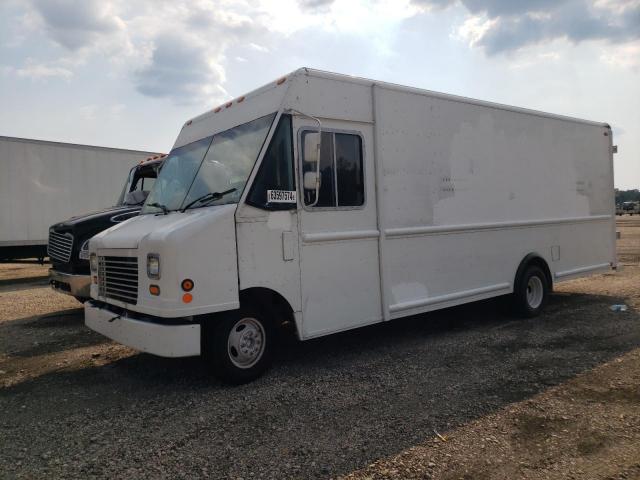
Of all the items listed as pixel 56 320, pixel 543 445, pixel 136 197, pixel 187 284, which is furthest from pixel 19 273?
pixel 543 445

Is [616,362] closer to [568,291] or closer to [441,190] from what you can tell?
[441,190]

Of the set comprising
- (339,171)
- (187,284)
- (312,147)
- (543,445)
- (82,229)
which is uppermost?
(312,147)

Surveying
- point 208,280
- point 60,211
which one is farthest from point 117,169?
point 208,280

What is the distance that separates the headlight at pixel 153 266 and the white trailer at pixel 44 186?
1040 cm

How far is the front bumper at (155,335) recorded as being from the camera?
436 cm

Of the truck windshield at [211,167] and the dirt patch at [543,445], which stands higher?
the truck windshield at [211,167]

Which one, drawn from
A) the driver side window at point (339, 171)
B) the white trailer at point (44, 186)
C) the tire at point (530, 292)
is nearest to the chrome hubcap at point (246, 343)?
the driver side window at point (339, 171)

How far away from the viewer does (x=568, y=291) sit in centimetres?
984

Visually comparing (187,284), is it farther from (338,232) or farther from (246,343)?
(338,232)

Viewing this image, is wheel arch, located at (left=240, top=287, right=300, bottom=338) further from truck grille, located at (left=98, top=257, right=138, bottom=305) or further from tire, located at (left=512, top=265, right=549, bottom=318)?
tire, located at (left=512, top=265, right=549, bottom=318)

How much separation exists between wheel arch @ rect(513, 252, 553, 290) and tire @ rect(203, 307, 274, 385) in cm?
423

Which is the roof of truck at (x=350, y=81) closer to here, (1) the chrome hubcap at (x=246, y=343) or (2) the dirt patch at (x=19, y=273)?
(1) the chrome hubcap at (x=246, y=343)

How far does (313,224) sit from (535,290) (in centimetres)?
443

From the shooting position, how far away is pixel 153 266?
175 inches
